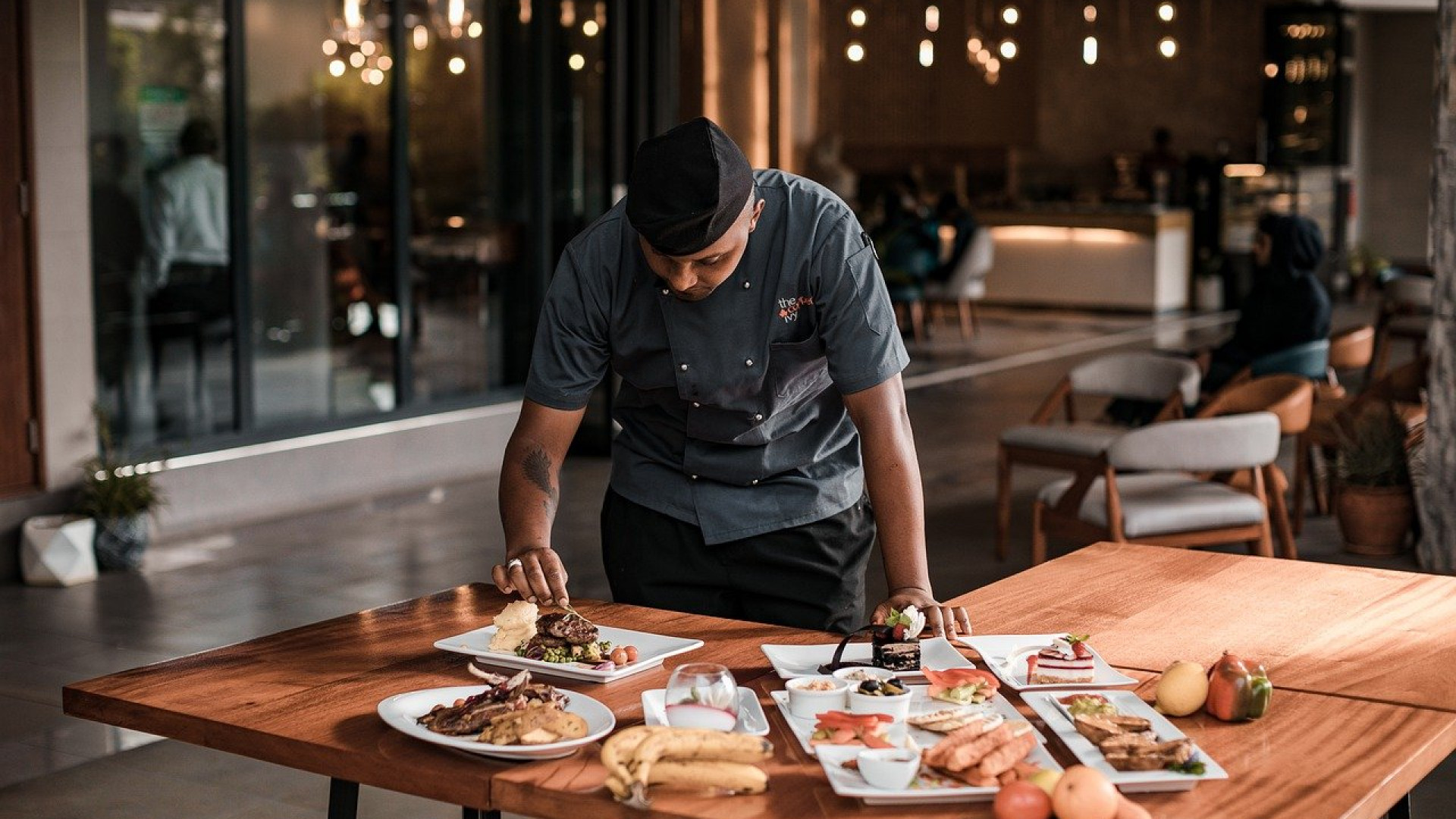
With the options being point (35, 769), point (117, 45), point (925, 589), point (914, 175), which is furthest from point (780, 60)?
point (925, 589)

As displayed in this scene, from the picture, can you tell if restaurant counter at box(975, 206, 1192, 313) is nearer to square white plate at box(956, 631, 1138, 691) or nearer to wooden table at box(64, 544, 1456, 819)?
wooden table at box(64, 544, 1456, 819)

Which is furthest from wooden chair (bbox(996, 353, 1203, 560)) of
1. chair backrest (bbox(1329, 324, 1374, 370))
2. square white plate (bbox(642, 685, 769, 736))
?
square white plate (bbox(642, 685, 769, 736))

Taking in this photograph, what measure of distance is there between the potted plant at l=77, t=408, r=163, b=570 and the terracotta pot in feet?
15.7

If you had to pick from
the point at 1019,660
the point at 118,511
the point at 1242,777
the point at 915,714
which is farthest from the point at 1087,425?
the point at 1242,777

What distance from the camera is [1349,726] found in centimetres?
223

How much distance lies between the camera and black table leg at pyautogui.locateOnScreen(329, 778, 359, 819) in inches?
107

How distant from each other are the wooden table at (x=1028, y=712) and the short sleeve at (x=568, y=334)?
367 mm

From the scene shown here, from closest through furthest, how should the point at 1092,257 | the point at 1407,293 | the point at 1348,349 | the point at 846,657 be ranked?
the point at 846,657 → the point at 1348,349 → the point at 1407,293 → the point at 1092,257

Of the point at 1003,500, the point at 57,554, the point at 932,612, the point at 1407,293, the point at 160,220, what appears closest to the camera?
the point at 932,612

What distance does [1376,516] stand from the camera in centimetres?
688

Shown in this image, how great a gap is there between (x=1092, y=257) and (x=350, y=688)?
15873 mm

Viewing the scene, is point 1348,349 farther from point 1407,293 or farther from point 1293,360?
point 1407,293

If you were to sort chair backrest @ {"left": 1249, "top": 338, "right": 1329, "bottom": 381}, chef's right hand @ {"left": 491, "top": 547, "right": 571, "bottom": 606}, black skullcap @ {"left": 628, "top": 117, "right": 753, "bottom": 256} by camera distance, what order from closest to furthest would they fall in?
black skullcap @ {"left": 628, "top": 117, "right": 753, "bottom": 256}, chef's right hand @ {"left": 491, "top": 547, "right": 571, "bottom": 606}, chair backrest @ {"left": 1249, "top": 338, "right": 1329, "bottom": 381}

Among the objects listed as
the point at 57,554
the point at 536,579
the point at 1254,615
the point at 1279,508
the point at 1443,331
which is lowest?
the point at 57,554
